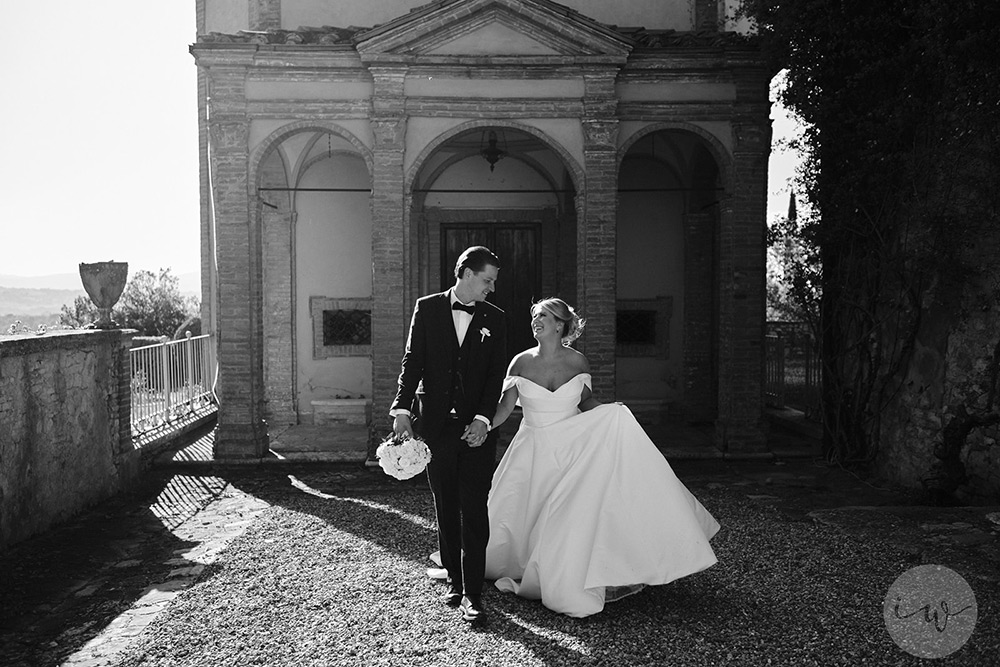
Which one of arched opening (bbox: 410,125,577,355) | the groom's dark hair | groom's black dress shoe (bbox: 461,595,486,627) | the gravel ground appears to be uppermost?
arched opening (bbox: 410,125,577,355)

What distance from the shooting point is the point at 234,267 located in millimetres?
10141

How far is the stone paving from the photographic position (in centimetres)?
534

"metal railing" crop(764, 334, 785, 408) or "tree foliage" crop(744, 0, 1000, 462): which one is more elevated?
"tree foliage" crop(744, 0, 1000, 462)

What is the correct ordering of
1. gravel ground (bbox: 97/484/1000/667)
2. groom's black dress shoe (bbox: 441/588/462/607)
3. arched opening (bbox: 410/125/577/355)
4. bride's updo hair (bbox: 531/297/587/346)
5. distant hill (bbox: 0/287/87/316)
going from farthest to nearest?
distant hill (bbox: 0/287/87/316), arched opening (bbox: 410/125/577/355), bride's updo hair (bbox: 531/297/587/346), groom's black dress shoe (bbox: 441/588/462/607), gravel ground (bbox: 97/484/1000/667)

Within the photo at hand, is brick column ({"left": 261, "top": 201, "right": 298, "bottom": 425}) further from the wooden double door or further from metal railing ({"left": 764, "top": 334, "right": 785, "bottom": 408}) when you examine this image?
metal railing ({"left": 764, "top": 334, "right": 785, "bottom": 408})

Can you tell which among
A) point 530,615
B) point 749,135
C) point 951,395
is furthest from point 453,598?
point 749,135

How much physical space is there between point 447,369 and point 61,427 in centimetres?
465

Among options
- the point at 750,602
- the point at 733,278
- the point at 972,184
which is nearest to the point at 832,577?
the point at 750,602

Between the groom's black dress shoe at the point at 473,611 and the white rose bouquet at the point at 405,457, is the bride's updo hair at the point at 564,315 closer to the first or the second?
the white rose bouquet at the point at 405,457

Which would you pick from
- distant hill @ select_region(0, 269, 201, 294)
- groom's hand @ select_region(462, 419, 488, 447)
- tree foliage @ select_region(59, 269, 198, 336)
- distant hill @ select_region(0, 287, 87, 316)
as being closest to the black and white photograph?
groom's hand @ select_region(462, 419, 488, 447)

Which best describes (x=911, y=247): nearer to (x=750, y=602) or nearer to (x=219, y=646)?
(x=750, y=602)

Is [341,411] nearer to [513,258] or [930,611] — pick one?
[513,258]

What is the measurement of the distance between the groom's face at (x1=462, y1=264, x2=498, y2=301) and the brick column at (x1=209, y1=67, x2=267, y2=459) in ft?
19.0

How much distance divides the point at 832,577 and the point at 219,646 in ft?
12.8
